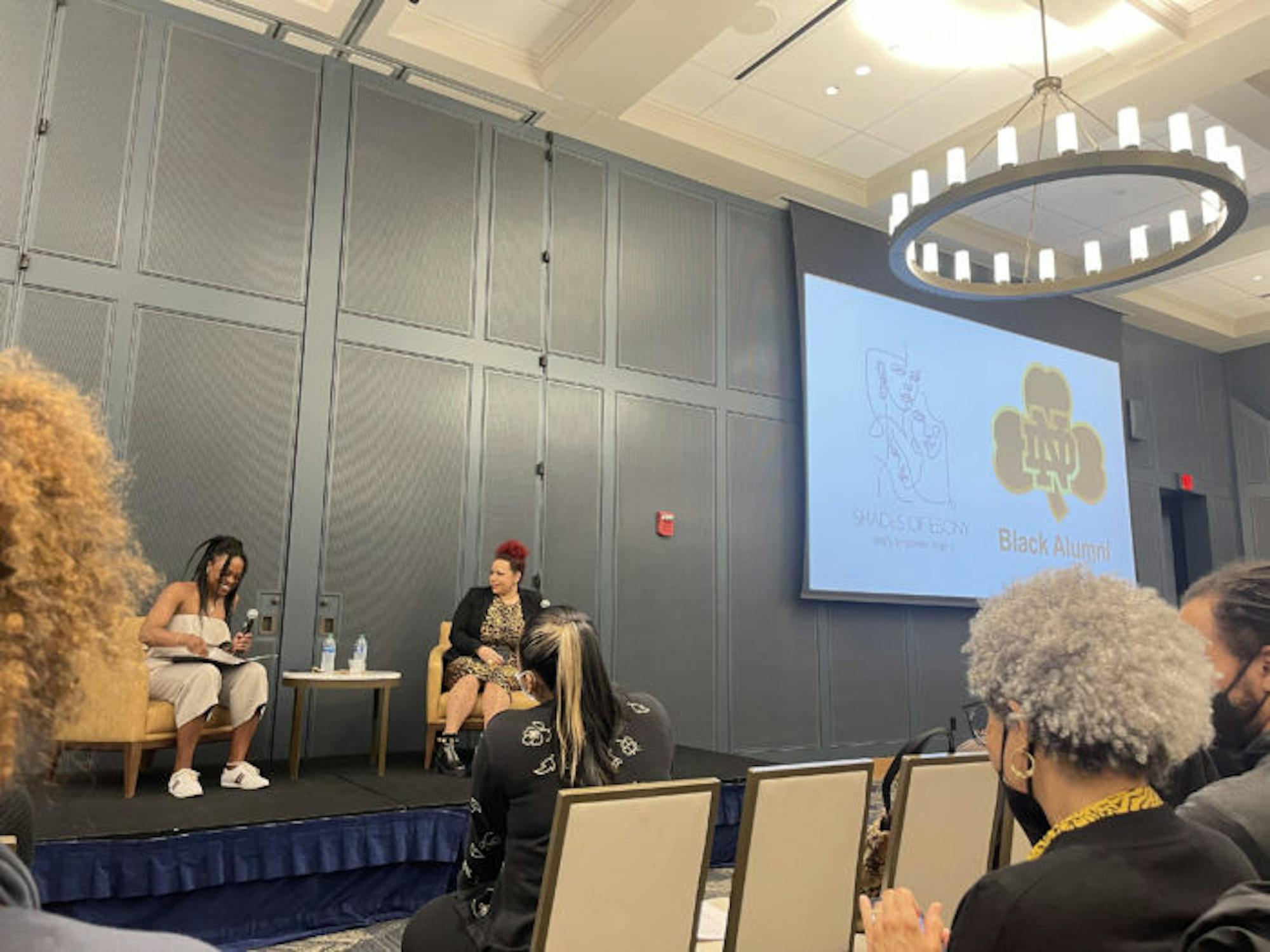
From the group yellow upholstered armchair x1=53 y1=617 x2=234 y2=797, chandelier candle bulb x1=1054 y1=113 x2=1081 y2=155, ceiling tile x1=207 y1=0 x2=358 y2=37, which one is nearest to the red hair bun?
yellow upholstered armchair x1=53 y1=617 x2=234 y2=797

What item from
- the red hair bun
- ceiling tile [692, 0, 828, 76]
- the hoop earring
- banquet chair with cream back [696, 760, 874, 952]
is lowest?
banquet chair with cream back [696, 760, 874, 952]

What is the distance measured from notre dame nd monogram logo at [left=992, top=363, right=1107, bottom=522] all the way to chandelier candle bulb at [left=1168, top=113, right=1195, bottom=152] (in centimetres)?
399

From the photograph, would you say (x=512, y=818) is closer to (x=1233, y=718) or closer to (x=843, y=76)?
(x=1233, y=718)

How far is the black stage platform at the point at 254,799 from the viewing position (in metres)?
3.08

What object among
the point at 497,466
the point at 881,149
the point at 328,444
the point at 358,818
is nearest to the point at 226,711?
the point at 358,818

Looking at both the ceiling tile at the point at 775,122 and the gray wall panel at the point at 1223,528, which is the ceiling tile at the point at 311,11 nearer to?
the ceiling tile at the point at 775,122

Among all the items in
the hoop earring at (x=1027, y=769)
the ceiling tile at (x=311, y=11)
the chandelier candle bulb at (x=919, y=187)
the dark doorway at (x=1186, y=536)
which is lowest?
the hoop earring at (x=1027, y=769)

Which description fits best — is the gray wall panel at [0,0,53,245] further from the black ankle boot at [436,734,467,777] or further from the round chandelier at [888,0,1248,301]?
the round chandelier at [888,0,1248,301]

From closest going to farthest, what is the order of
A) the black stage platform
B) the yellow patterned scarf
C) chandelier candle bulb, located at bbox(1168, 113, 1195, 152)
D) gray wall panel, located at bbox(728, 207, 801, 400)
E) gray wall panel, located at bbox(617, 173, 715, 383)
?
the yellow patterned scarf
the black stage platform
chandelier candle bulb, located at bbox(1168, 113, 1195, 152)
gray wall panel, located at bbox(617, 173, 715, 383)
gray wall panel, located at bbox(728, 207, 801, 400)

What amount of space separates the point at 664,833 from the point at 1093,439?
8228 millimetres

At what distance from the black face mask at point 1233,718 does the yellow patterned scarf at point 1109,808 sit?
0.62 metres

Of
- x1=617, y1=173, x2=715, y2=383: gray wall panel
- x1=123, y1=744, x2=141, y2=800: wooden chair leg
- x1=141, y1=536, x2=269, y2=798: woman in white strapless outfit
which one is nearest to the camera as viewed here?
x1=123, y1=744, x2=141, y2=800: wooden chair leg

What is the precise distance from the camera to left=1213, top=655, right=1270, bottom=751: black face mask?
1.64 metres

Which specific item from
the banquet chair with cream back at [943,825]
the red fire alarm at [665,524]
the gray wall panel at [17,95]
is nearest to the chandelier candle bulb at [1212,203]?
the banquet chair with cream back at [943,825]
